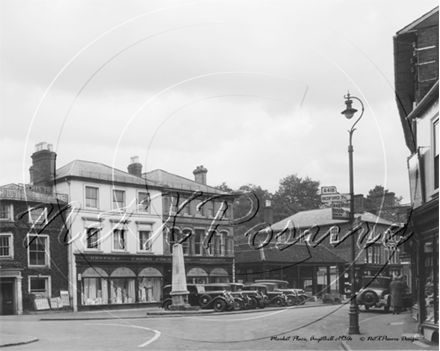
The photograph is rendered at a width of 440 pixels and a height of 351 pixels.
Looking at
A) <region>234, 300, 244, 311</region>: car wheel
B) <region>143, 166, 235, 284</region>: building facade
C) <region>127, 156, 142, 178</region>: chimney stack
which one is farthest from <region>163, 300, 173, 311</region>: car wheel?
<region>127, 156, 142, 178</region>: chimney stack

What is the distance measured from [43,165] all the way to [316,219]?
3421mm

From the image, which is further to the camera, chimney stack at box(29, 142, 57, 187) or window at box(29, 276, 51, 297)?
chimney stack at box(29, 142, 57, 187)

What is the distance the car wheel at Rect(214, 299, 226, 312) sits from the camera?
689 cm

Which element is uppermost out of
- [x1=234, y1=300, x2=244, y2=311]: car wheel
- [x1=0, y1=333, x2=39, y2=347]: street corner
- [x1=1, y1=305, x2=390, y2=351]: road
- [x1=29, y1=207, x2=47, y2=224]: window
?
[x1=29, y1=207, x2=47, y2=224]: window

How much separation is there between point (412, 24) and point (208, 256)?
3833 millimetres

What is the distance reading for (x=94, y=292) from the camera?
6.29 metres

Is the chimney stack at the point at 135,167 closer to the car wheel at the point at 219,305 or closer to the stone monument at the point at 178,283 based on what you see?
the stone monument at the point at 178,283

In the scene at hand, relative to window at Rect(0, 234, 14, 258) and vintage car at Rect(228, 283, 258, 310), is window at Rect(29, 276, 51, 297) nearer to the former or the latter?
window at Rect(0, 234, 14, 258)

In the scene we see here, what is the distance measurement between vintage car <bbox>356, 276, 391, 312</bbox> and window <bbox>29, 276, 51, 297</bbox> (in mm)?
3761

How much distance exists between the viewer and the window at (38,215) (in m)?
6.22

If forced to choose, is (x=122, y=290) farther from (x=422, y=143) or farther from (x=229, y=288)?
(x=422, y=143)

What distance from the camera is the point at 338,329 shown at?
7523mm

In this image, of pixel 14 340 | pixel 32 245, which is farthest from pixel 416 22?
pixel 14 340

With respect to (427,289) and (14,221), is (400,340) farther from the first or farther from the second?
(14,221)
